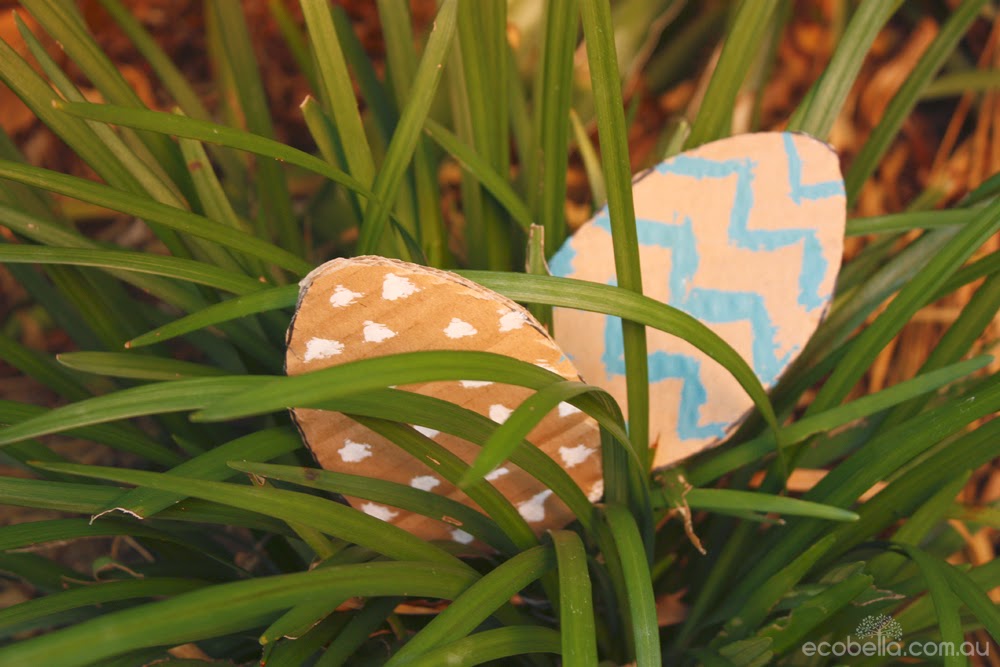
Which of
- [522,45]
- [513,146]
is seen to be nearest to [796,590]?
[522,45]

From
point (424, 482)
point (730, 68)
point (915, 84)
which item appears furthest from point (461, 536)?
point (915, 84)

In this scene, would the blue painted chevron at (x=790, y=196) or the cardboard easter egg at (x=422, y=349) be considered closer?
the cardboard easter egg at (x=422, y=349)

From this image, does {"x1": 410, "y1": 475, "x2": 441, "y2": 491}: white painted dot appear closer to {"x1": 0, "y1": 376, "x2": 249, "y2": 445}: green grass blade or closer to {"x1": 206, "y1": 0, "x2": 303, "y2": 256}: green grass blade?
{"x1": 0, "y1": 376, "x2": 249, "y2": 445}: green grass blade

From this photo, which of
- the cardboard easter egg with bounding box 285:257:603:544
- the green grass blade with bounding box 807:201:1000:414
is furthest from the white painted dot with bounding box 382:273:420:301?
the green grass blade with bounding box 807:201:1000:414

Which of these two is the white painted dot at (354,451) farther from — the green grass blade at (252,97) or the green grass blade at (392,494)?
the green grass blade at (252,97)

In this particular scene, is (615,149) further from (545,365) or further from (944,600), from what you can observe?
(944,600)

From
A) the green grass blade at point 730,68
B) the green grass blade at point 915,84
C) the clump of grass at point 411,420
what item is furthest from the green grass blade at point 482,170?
the green grass blade at point 915,84
